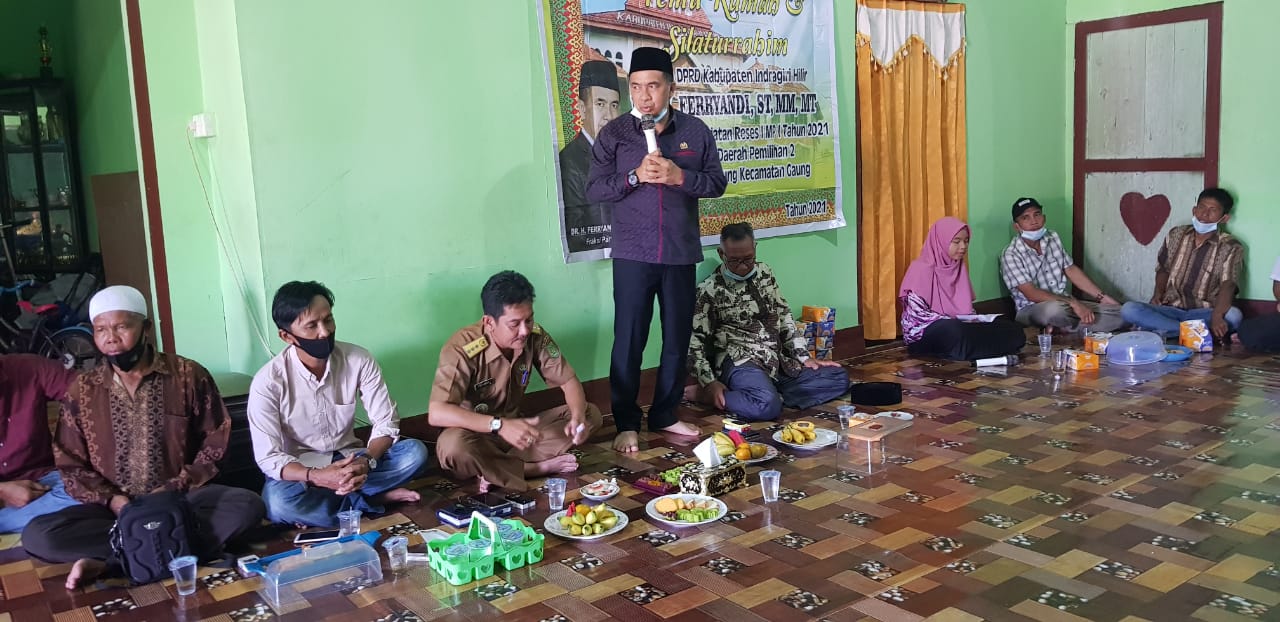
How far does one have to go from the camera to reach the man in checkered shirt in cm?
617

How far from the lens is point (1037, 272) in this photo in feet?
20.7

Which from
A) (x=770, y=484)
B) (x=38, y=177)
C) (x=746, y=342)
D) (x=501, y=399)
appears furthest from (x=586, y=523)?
(x=38, y=177)

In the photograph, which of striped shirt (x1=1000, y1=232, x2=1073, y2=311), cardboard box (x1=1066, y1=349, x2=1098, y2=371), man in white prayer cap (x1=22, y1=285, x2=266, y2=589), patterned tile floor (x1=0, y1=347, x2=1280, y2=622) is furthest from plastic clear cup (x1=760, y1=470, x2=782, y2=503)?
striped shirt (x1=1000, y1=232, x2=1073, y2=311)

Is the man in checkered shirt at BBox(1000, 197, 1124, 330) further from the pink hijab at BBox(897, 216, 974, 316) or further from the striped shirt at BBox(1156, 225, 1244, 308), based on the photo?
the pink hijab at BBox(897, 216, 974, 316)

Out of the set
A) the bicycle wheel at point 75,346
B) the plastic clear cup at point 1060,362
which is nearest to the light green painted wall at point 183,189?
the bicycle wheel at point 75,346

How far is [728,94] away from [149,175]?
263cm

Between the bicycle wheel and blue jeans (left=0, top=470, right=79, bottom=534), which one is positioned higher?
the bicycle wheel

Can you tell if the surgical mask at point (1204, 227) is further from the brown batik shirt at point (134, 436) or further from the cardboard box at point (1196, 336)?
the brown batik shirt at point (134, 436)

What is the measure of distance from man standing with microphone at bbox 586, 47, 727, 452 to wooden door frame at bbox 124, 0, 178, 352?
5.76ft

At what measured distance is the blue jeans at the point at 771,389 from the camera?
442 cm

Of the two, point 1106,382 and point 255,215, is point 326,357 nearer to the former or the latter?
point 255,215

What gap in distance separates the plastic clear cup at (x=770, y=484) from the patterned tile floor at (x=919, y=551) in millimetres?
41

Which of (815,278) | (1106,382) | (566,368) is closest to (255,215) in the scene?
(566,368)

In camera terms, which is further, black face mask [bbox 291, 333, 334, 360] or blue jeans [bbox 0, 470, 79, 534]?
black face mask [bbox 291, 333, 334, 360]
